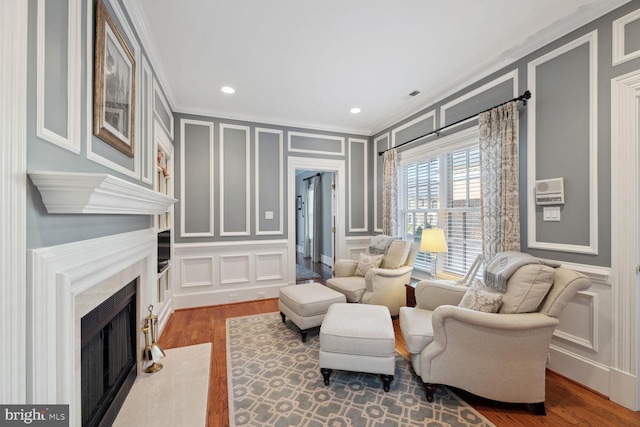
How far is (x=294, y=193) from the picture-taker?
166 inches

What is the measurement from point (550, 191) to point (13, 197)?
3073 millimetres

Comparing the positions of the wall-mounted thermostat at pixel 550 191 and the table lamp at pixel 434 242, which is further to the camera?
the table lamp at pixel 434 242

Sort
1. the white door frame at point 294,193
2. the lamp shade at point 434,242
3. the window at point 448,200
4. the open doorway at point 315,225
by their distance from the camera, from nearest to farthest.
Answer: the lamp shade at point 434,242 → the window at point 448,200 → the white door frame at point 294,193 → the open doorway at point 315,225

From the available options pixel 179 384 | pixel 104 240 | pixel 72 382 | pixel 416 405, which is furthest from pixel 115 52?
pixel 416 405

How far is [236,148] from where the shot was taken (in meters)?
3.88

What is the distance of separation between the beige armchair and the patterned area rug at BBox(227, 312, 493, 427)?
0.15 meters

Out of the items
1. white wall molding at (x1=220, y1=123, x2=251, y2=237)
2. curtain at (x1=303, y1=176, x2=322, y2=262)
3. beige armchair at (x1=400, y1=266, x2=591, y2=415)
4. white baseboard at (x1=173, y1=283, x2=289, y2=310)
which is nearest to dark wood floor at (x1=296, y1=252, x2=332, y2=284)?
curtain at (x1=303, y1=176, x2=322, y2=262)

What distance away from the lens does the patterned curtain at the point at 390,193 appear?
3.96 m

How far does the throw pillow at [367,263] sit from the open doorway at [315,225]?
167 centimetres

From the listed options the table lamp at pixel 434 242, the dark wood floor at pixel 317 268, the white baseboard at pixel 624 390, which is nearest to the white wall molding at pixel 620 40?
the table lamp at pixel 434 242

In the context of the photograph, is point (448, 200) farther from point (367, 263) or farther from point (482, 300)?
point (482, 300)

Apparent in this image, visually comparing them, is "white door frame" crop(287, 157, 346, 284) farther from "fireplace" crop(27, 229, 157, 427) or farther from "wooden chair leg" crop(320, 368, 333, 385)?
"fireplace" crop(27, 229, 157, 427)

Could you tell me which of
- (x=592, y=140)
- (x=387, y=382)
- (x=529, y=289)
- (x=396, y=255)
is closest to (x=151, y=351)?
(x=387, y=382)

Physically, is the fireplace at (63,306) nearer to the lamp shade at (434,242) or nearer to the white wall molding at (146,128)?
the white wall molding at (146,128)
